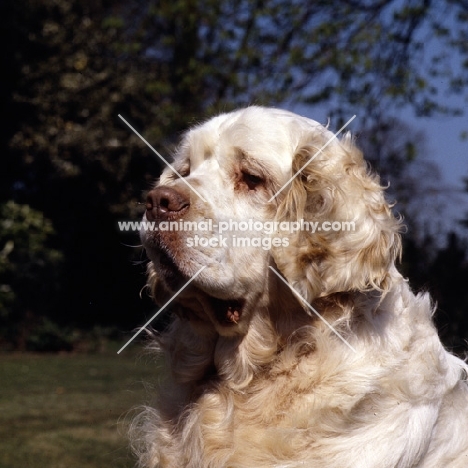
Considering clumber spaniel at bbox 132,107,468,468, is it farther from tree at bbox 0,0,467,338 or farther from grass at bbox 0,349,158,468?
tree at bbox 0,0,467,338

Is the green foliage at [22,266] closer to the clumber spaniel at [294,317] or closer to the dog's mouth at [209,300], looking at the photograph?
the clumber spaniel at [294,317]

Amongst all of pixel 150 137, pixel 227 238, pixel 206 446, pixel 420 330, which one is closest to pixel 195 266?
pixel 227 238

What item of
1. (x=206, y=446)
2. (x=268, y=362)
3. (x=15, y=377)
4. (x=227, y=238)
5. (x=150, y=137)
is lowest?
(x=15, y=377)

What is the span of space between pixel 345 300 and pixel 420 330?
0.37m

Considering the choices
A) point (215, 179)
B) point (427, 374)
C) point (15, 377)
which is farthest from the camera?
point (15, 377)

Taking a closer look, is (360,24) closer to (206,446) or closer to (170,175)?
(170,175)

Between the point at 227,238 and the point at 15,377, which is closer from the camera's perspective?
the point at 227,238

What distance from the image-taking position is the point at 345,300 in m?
3.36

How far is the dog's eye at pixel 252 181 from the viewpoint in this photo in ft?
11.6

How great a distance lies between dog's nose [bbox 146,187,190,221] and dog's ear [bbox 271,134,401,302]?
452 millimetres

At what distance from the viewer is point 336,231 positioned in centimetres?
329

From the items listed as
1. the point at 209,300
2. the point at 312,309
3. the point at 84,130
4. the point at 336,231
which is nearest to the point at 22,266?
the point at 84,130

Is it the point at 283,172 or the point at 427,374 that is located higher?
the point at 283,172

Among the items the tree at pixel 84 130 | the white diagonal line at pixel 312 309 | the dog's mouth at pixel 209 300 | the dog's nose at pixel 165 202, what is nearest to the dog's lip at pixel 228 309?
the dog's mouth at pixel 209 300
